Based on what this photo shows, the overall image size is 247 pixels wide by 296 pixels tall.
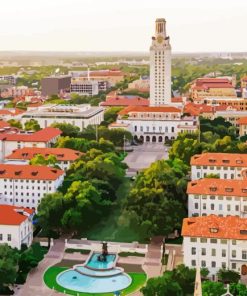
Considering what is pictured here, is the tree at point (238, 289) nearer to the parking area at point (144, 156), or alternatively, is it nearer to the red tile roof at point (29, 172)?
the red tile roof at point (29, 172)

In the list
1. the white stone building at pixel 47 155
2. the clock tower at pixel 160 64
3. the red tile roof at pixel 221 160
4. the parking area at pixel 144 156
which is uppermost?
the clock tower at pixel 160 64

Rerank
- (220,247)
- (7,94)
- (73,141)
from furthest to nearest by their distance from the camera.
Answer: (7,94) → (73,141) → (220,247)

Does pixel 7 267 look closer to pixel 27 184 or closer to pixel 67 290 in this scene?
pixel 67 290

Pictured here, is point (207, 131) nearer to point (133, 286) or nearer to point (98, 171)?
point (98, 171)

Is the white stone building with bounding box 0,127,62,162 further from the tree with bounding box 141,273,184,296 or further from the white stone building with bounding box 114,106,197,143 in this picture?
the tree with bounding box 141,273,184,296

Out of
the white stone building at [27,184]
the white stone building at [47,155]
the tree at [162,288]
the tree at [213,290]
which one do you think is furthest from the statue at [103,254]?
the white stone building at [47,155]

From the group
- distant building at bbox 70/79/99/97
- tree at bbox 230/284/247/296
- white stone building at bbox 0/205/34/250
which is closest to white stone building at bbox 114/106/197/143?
white stone building at bbox 0/205/34/250

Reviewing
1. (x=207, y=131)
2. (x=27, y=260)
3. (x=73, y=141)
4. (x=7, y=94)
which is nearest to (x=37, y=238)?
(x=27, y=260)
